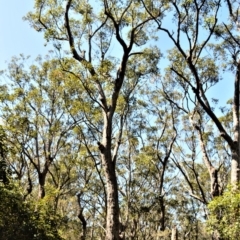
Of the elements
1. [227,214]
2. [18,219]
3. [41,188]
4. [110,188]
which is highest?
[41,188]

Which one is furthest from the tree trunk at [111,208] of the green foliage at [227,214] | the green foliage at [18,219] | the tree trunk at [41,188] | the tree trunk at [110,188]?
the tree trunk at [41,188]

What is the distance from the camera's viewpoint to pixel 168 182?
24.6 metres

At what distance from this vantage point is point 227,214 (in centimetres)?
787

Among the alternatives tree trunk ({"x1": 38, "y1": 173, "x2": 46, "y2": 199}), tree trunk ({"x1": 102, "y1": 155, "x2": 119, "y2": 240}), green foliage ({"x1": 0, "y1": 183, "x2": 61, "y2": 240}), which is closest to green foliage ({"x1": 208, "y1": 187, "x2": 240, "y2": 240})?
tree trunk ({"x1": 102, "y1": 155, "x2": 119, "y2": 240})

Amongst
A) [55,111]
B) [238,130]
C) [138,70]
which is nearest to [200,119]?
[138,70]

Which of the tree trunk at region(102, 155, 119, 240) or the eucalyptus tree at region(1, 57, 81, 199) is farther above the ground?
the eucalyptus tree at region(1, 57, 81, 199)

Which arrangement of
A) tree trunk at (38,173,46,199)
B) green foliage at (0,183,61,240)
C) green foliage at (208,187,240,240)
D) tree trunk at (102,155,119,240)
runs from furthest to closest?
tree trunk at (38,173,46,199) → green foliage at (0,183,61,240) → tree trunk at (102,155,119,240) → green foliage at (208,187,240,240)

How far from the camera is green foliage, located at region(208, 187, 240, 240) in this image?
749 cm

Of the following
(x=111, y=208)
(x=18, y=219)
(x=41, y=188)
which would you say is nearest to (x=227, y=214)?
(x=111, y=208)

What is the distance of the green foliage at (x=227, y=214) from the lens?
24.6 ft

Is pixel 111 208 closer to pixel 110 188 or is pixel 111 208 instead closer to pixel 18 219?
pixel 110 188

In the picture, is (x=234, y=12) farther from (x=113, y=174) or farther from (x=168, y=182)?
(x=168, y=182)

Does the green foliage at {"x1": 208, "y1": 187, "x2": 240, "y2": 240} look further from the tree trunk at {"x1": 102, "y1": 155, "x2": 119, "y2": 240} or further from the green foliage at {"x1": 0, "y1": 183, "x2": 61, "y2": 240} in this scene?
the green foliage at {"x1": 0, "y1": 183, "x2": 61, "y2": 240}

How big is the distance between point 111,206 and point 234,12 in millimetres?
6860
